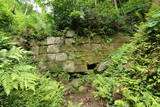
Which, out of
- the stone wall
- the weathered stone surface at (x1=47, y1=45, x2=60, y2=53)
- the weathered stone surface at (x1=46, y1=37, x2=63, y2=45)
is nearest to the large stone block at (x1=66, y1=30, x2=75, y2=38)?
the stone wall

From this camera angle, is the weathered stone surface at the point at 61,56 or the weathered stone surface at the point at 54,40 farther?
the weathered stone surface at the point at 54,40

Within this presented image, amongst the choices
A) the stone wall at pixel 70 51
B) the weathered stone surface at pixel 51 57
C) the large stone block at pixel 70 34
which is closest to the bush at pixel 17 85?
the stone wall at pixel 70 51

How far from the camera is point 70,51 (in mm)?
4273

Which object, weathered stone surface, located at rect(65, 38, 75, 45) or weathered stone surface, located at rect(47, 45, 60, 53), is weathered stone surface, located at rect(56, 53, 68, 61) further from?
weathered stone surface, located at rect(65, 38, 75, 45)

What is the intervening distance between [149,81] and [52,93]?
5.36ft

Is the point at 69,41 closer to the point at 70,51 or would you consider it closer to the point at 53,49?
the point at 70,51

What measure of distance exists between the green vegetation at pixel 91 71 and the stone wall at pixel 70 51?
194mm

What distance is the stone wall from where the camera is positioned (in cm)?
416

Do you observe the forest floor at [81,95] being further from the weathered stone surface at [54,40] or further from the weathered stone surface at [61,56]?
the weathered stone surface at [54,40]

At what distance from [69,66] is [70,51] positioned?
0.51m

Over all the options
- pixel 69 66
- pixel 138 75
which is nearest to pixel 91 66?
pixel 69 66

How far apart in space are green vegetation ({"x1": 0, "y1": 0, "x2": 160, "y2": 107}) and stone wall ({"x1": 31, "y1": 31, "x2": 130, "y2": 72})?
7.6 inches

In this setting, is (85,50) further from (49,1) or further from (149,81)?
(149,81)

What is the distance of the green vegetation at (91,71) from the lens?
5.00 feet
